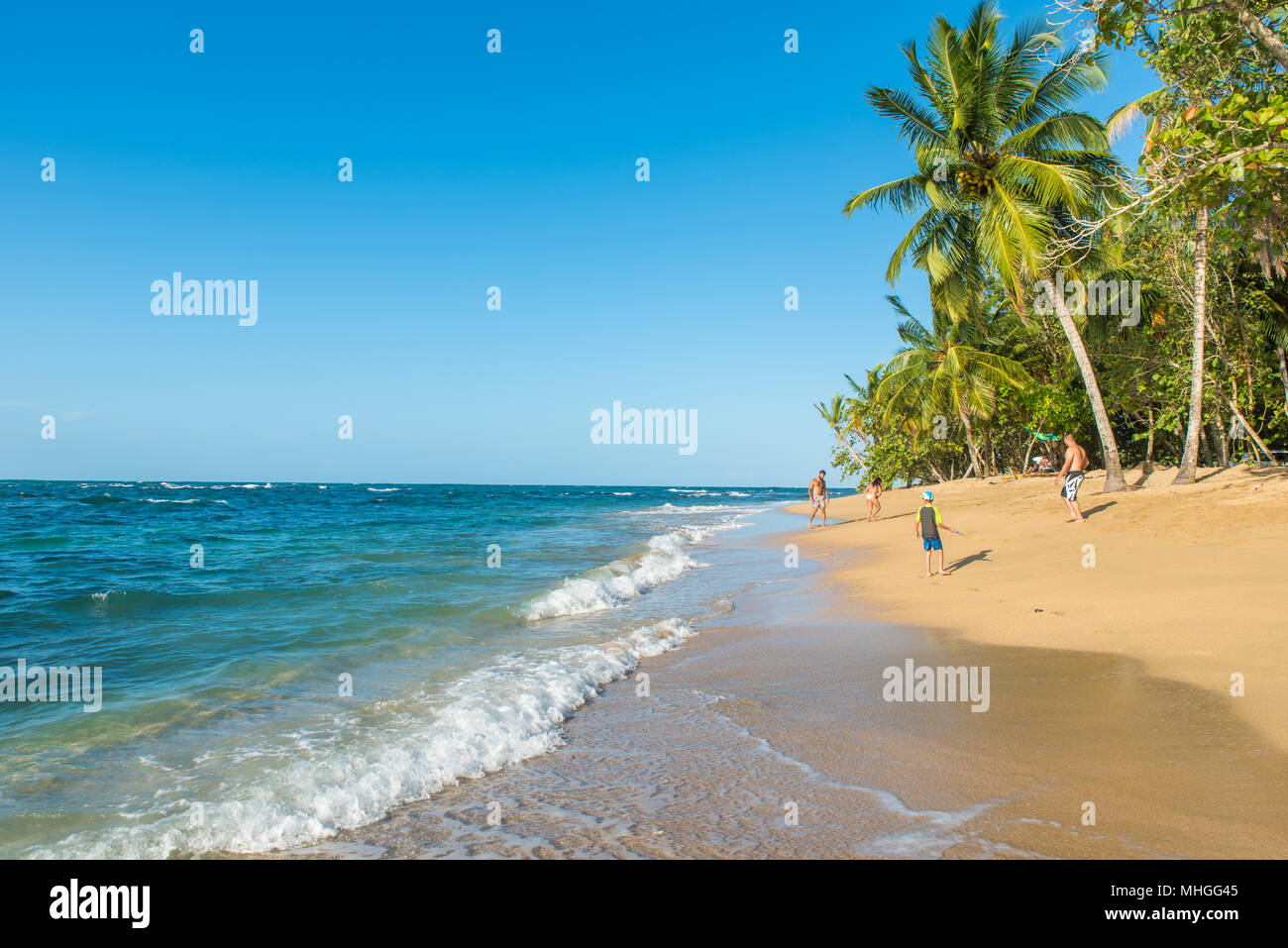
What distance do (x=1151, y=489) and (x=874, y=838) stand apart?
17416 millimetres

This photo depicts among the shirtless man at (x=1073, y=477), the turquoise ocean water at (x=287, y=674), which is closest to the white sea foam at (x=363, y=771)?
the turquoise ocean water at (x=287, y=674)

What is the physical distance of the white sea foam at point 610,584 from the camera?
1217 centimetres

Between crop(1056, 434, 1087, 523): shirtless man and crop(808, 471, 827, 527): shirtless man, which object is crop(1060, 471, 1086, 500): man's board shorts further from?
crop(808, 471, 827, 527): shirtless man

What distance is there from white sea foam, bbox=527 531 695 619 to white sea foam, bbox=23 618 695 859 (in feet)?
14.5

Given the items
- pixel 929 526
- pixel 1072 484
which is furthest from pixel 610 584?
pixel 1072 484

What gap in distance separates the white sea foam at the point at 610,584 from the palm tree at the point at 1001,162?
11.4m

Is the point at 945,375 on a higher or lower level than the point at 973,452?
higher

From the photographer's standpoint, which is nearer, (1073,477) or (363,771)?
(363,771)

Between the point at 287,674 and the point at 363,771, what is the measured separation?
3.75 m

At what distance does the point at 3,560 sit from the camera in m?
17.6

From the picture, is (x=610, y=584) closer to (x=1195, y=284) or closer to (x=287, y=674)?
(x=287, y=674)

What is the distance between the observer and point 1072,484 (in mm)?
15391
